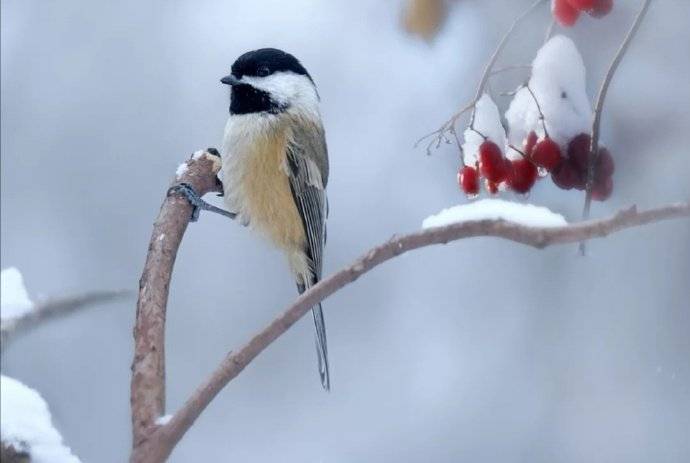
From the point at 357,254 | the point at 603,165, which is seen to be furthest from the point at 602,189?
the point at 357,254

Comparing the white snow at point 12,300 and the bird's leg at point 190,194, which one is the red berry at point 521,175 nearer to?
the bird's leg at point 190,194

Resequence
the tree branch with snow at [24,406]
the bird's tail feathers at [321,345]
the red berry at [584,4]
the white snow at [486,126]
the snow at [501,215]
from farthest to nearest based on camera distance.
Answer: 1. the bird's tail feathers at [321,345]
2. the white snow at [486,126]
3. the red berry at [584,4]
4. the snow at [501,215]
5. the tree branch with snow at [24,406]

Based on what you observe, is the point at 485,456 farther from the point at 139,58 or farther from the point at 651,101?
the point at 139,58

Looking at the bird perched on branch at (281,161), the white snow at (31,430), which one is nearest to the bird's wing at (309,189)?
the bird perched on branch at (281,161)

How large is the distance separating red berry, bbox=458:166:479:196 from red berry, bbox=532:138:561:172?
0.26 ft

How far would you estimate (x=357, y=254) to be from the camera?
1.17m

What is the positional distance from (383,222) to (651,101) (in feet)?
1.18

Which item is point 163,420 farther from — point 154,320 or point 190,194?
point 190,194

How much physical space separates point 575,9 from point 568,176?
0.52 feet

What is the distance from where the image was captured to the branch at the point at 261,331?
585 mm

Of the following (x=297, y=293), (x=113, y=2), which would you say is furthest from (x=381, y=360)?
(x=113, y=2)

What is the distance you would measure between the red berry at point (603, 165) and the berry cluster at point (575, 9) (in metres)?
0.13

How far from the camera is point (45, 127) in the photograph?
4.28 ft

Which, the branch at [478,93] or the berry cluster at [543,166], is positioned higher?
the branch at [478,93]
